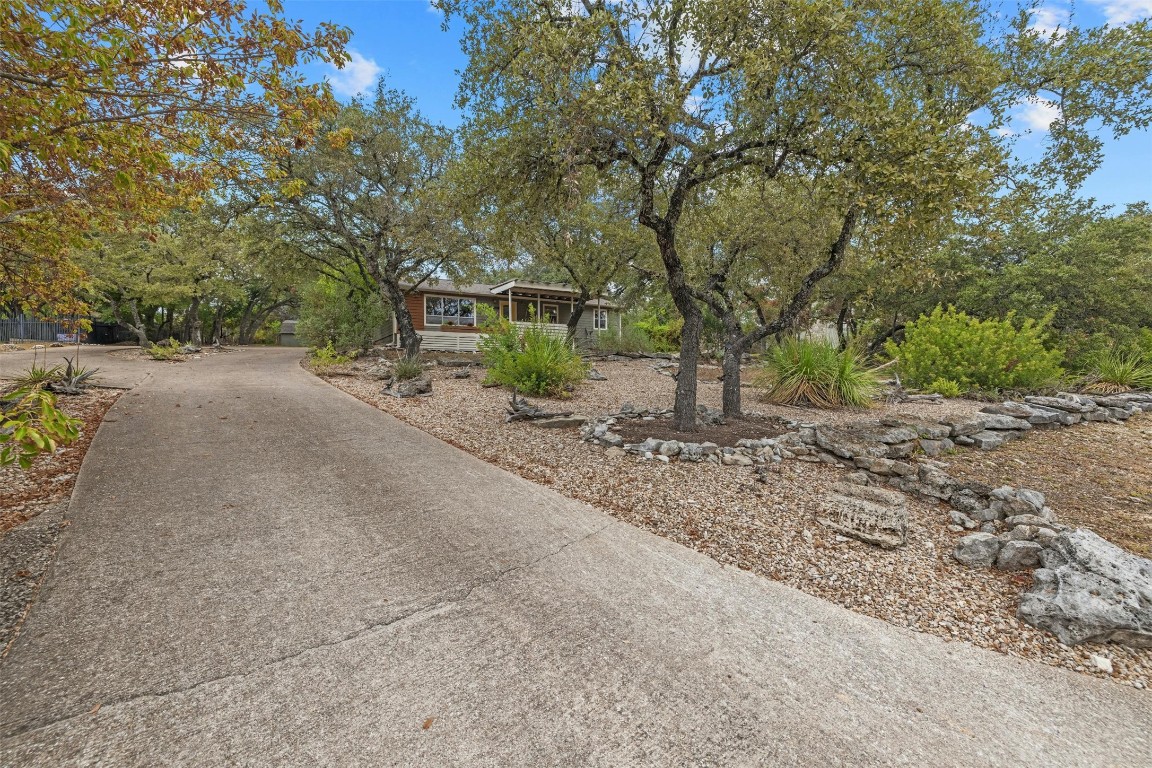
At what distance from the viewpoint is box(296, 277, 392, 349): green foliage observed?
16.0 m

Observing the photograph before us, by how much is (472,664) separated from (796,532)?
255cm

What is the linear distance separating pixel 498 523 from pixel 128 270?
21146 millimetres

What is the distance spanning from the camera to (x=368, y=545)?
10.3 ft

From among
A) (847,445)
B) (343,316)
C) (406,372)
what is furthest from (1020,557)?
(343,316)

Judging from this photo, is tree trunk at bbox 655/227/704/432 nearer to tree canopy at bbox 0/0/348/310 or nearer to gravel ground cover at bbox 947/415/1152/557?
gravel ground cover at bbox 947/415/1152/557

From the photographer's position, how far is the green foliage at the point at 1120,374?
10.1 meters

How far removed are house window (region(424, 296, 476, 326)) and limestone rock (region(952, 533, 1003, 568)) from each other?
69.4 ft

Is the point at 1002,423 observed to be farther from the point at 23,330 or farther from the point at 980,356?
the point at 23,330

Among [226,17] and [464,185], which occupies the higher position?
[226,17]

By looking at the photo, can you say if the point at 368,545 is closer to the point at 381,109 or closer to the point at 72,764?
the point at 72,764

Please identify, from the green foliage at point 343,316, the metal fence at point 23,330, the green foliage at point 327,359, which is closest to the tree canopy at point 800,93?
the green foliage at point 327,359

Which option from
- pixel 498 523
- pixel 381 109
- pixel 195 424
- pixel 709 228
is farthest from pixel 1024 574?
pixel 381 109

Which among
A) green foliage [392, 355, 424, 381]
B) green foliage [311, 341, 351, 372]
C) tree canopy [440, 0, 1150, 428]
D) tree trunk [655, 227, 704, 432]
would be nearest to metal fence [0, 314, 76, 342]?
green foliage [311, 341, 351, 372]

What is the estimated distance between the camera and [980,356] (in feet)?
31.3
